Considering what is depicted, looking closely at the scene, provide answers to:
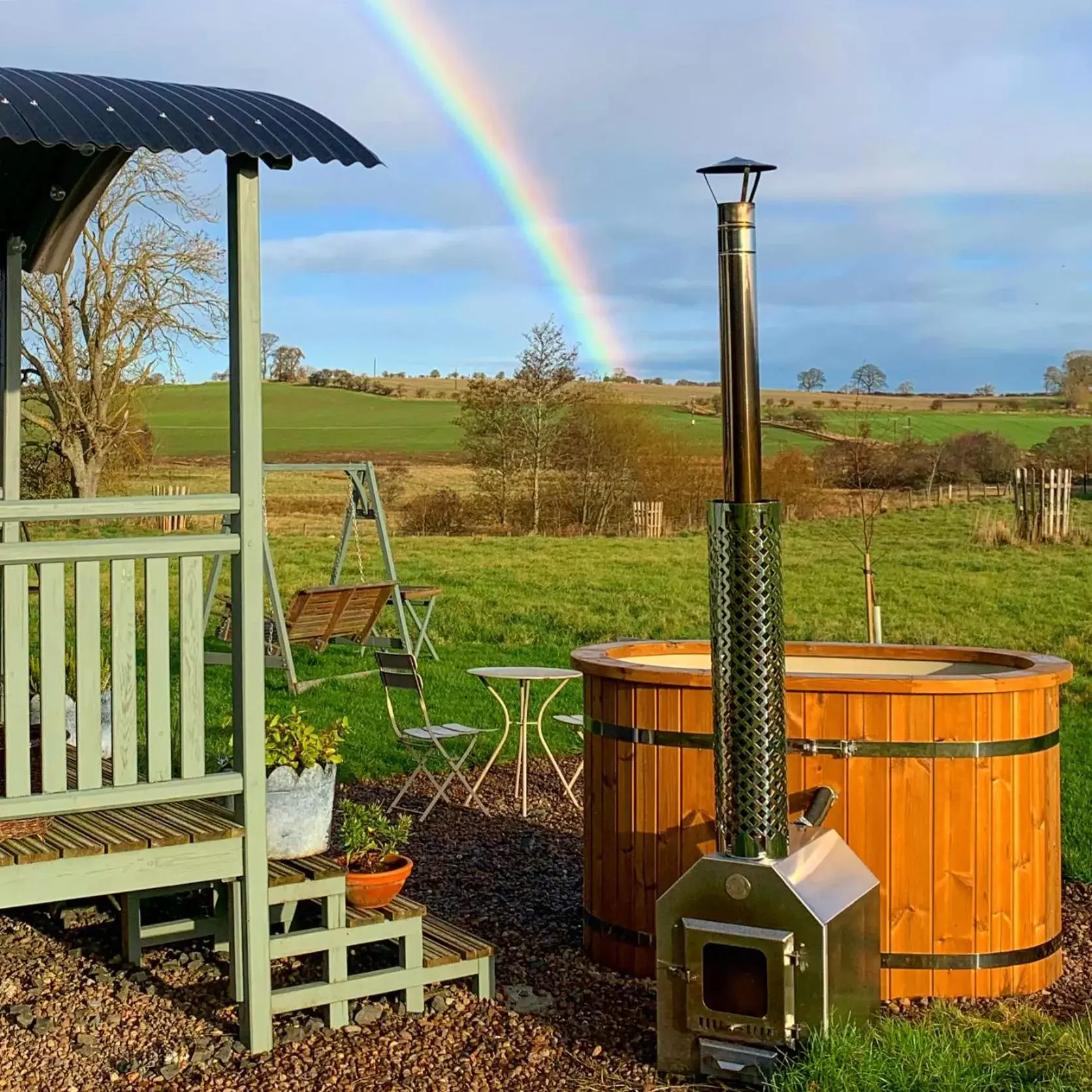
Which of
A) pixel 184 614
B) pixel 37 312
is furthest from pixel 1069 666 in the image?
pixel 37 312

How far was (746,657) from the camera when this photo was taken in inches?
152

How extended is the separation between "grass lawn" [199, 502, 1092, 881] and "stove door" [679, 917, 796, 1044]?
115 inches

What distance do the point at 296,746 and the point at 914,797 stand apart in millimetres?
2152

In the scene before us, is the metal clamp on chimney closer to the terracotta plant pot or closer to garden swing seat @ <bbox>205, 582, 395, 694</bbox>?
the terracotta plant pot

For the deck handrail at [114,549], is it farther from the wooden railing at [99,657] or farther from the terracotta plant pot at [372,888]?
the terracotta plant pot at [372,888]

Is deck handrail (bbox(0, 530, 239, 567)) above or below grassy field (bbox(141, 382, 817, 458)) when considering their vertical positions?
below

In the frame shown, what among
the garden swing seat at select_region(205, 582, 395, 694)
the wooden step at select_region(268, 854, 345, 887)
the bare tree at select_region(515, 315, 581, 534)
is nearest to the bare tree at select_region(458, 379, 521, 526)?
the bare tree at select_region(515, 315, 581, 534)

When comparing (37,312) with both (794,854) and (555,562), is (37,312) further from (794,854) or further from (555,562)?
(794,854)

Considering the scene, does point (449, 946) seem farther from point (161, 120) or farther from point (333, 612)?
point (333, 612)

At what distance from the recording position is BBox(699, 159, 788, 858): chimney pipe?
12.6 feet

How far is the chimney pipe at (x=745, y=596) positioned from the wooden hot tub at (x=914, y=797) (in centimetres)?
63

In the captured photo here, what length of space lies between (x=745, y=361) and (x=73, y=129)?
2.01m

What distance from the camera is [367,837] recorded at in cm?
475

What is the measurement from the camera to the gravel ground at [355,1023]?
3945 millimetres
